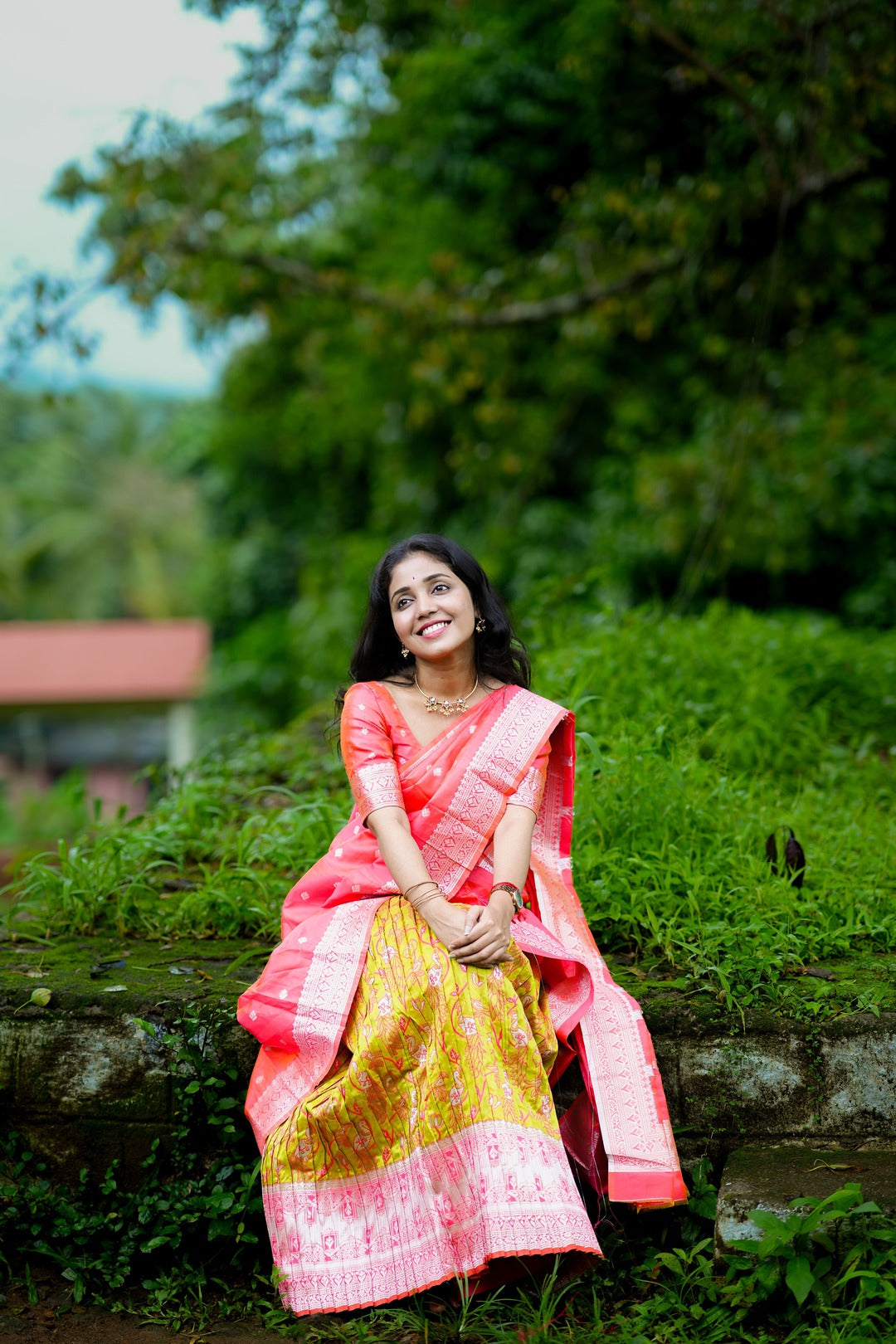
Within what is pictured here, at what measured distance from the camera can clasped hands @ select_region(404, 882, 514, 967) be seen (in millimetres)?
2297

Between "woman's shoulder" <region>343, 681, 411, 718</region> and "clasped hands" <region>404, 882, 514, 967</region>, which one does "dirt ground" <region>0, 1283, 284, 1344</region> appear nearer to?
"clasped hands" <region>404, 882, 514, 967</region>

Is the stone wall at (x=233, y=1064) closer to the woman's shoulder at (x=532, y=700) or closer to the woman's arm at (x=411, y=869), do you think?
the woman's arm at (x=411, y=869)

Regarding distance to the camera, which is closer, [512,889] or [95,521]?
[512,889]

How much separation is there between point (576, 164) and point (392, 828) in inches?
335

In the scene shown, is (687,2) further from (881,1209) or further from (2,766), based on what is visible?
(2,766)

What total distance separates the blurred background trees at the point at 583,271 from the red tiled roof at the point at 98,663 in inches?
352

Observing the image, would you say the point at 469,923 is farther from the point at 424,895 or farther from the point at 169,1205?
the point at 169,1205

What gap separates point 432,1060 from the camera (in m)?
2.23

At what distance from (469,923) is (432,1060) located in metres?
0.27

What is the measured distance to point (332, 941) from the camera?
2.45 meters

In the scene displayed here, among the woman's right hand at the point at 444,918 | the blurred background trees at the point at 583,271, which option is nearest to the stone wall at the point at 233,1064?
the woman's right hand at the point at 444,918

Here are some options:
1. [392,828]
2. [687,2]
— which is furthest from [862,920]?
[687,2]

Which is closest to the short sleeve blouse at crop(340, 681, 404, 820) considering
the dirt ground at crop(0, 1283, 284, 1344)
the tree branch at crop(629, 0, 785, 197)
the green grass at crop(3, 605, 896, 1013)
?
the green grass at crop(3, 605, 896, 1013)

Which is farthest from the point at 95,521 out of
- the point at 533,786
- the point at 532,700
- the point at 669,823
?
the point at 533,786
